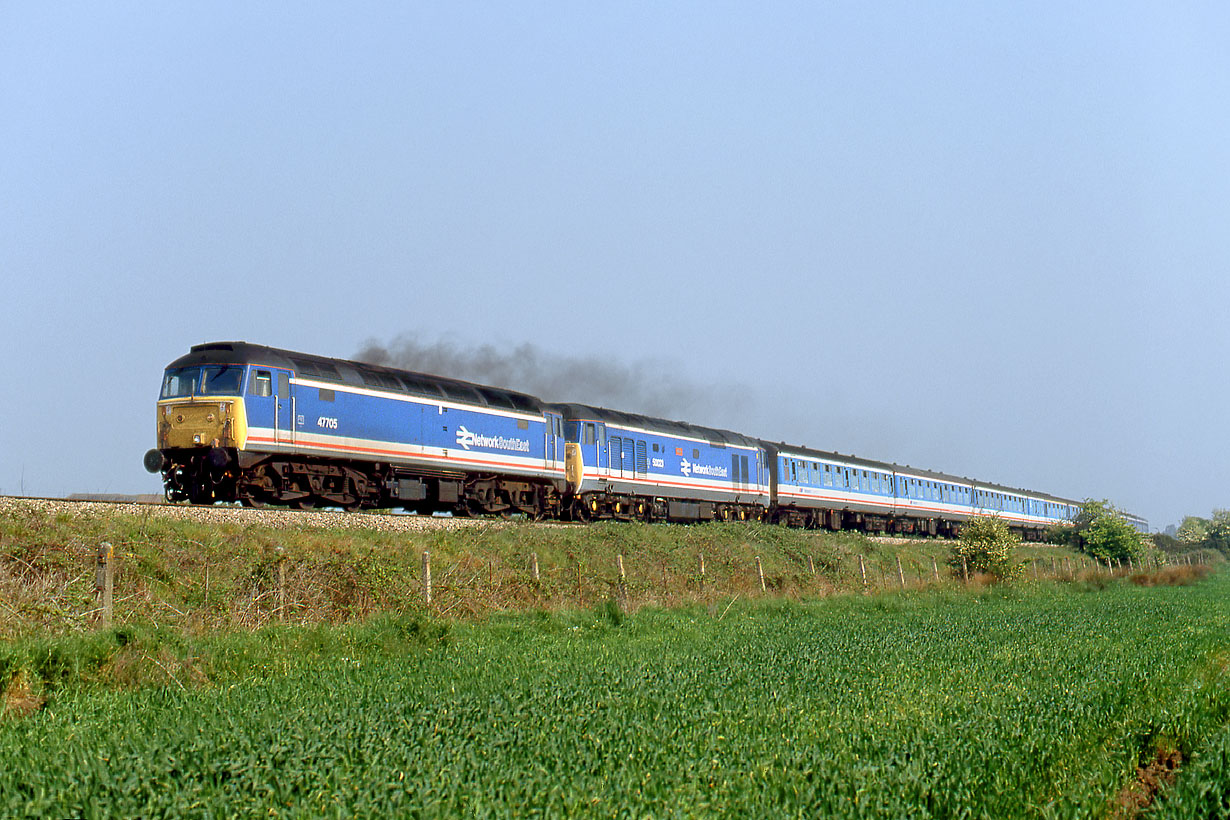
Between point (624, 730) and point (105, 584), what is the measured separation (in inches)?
360

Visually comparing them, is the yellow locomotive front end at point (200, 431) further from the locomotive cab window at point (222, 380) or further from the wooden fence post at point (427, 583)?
the wooden fence post at point (427, 583)

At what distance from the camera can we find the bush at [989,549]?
40.2 m

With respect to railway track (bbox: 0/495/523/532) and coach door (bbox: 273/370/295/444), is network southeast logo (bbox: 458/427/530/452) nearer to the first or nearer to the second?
railway track (bbox: 0/495/523/532)

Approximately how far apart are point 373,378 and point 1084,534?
193 ft

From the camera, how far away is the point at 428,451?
88.2 feet

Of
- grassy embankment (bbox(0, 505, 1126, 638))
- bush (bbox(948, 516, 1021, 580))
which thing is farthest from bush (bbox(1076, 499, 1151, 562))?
grassy embankment (bbox(0, 505, 1126, 638))

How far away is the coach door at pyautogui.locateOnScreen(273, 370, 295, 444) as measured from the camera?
22.7 meters

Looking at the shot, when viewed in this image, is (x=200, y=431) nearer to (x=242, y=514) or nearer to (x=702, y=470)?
(x=242, y=514)

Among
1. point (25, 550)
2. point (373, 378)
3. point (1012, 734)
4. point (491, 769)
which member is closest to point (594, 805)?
point (491, 769)

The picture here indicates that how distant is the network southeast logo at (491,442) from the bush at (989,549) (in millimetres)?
20579

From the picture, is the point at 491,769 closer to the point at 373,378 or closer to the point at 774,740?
the point at 774,740

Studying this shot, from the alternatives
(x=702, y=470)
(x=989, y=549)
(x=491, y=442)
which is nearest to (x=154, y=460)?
(x=491, y=442)

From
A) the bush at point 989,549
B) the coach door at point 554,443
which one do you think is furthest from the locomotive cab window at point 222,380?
the bush at point 989,549

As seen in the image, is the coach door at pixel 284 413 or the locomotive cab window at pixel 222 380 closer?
the locomotive cab window at pixel 222 380
